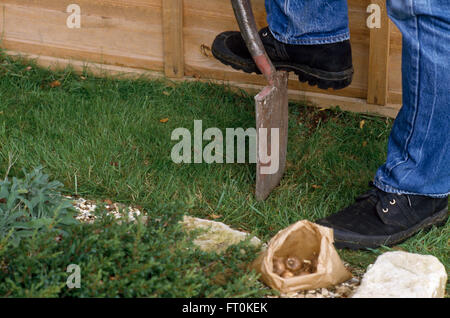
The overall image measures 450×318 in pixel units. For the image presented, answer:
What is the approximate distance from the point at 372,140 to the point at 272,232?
3.81 ft

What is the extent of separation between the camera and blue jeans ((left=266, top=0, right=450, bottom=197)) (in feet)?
8.33

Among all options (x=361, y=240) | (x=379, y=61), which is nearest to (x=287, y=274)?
(x=361, y=240)

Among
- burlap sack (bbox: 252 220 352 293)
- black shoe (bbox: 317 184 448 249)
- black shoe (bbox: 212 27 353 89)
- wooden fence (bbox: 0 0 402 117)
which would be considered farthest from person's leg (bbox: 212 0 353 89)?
burlap sack (bbox: 252 220 352 293)

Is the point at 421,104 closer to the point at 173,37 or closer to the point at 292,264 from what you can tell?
the point at 292,264

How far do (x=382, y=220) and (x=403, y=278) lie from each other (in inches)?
22.6

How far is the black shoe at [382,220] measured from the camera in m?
2.87

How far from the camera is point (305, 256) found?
2568 millimetres

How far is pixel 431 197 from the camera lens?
2922mm

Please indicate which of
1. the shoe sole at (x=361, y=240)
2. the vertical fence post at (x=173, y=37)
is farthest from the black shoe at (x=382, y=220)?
the vertical fence post at (x=173, y=37)

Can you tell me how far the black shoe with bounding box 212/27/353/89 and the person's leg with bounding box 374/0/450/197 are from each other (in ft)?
1.62

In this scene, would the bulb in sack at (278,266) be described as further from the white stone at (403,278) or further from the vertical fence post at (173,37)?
the vertical fence post at (173,37)

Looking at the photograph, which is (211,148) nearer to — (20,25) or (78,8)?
(78,8)

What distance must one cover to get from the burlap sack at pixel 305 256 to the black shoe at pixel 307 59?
3.06 feet

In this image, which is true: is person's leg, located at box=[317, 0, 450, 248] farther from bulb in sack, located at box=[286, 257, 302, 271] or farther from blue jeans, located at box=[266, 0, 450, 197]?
bulb in sack, located at box=[286, 257, 302, 271]
